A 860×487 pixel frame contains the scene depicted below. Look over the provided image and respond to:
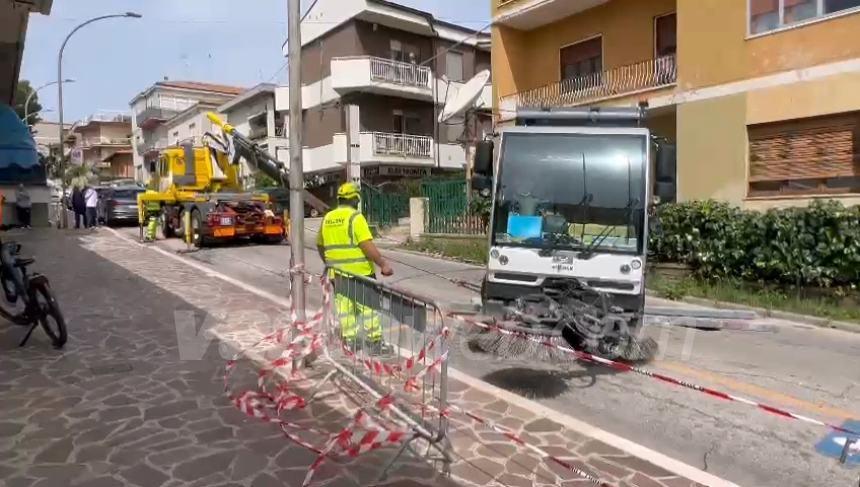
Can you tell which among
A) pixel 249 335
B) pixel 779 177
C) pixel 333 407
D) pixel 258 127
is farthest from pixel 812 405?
pixel 258 127

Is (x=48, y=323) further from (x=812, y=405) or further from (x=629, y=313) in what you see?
(x=812, y=405)

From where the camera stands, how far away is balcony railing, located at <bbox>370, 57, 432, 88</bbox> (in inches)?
1092

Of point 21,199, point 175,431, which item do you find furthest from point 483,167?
point 21,199

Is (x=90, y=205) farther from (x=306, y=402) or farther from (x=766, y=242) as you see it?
(x=766, y=242)

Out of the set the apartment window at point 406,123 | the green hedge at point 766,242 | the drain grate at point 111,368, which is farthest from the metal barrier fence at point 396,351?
the apartment window at point 406,123

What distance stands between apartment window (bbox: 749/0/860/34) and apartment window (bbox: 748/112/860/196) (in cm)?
193

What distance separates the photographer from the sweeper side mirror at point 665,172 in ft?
21.6

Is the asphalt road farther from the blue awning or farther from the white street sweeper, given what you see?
the blue awning

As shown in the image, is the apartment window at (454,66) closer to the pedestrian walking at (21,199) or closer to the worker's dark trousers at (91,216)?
the worker's dark trousers at (91,216)

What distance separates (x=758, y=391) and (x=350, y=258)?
3807 mm

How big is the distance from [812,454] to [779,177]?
9384 mm

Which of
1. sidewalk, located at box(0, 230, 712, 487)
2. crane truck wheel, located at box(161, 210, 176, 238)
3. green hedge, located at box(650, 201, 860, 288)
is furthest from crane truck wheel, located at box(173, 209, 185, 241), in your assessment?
green hedge, located at box(650, 201, 860, 288)

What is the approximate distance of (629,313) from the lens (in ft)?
20.2

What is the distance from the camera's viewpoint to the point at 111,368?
580 centimetres
